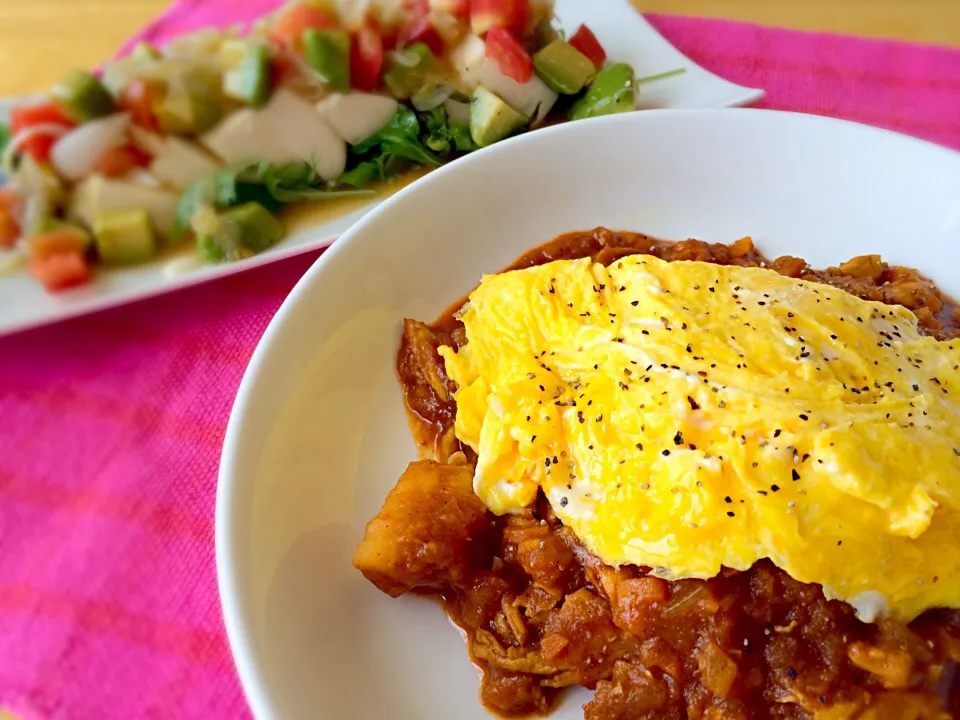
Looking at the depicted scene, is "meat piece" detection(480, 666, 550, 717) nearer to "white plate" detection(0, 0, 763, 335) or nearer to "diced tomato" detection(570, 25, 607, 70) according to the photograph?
"white plate" detection(0, 0, 763, 335)

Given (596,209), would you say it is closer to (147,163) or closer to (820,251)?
(820,251)

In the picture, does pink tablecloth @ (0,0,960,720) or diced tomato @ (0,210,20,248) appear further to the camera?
diced tomato @ (0,210,20,248)

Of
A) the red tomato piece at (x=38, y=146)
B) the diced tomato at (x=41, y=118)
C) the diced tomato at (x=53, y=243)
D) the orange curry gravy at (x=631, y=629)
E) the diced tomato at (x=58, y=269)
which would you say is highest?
the diced tomato at (x=41, y=118)

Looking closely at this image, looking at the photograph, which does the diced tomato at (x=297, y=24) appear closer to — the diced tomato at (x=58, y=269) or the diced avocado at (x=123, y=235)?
the diced avocado at (x=123, y=235)

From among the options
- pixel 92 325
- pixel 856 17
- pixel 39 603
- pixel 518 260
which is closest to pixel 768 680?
pixel 518 260

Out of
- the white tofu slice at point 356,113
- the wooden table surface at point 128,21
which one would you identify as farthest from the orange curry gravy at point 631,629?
the wooden table surface at point 128,21

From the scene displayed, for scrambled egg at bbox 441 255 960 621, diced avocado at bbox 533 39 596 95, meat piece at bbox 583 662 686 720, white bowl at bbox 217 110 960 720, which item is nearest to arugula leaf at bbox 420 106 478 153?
diced avocado at bbox 533 39 596 95
